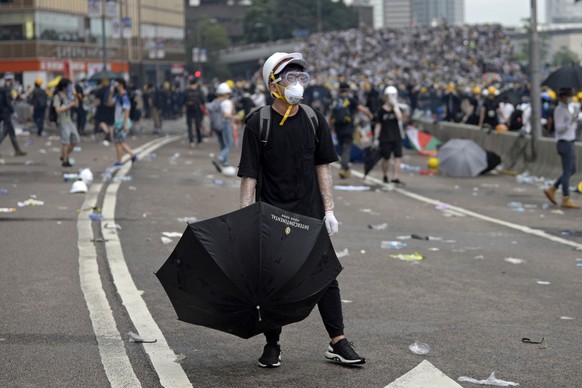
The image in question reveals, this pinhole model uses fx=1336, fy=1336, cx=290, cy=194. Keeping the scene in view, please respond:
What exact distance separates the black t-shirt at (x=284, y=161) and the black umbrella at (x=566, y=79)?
1123cm

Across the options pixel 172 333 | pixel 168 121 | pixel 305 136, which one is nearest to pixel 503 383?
pixel 305 136

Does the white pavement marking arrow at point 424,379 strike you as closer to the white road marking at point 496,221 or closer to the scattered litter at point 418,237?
the white road marking at point 496,221

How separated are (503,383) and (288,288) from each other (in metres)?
1.21

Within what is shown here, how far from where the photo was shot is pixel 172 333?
8312mm

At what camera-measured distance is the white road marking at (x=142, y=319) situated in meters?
7.05

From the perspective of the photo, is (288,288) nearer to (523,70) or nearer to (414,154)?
(414,154)

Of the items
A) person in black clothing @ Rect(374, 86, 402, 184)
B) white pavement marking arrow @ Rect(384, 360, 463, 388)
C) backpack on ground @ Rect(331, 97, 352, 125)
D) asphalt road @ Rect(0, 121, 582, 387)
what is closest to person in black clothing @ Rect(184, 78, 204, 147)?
backpack on ground @ Rect(331, 97, 352, 125)

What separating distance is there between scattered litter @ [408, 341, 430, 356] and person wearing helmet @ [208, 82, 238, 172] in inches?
685

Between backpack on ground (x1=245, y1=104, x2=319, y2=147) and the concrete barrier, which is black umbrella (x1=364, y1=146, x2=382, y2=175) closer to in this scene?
the concrete barrier

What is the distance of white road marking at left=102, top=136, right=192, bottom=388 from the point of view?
7.05 meters

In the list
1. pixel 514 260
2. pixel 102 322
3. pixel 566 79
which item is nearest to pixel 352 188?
pixel 566 79

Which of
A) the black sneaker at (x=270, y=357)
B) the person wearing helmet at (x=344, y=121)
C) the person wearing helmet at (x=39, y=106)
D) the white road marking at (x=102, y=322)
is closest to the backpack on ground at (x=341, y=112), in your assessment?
the person wearing helmet at (x=344, y=121)

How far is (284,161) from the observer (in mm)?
7508

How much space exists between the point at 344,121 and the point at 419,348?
1693 cm
